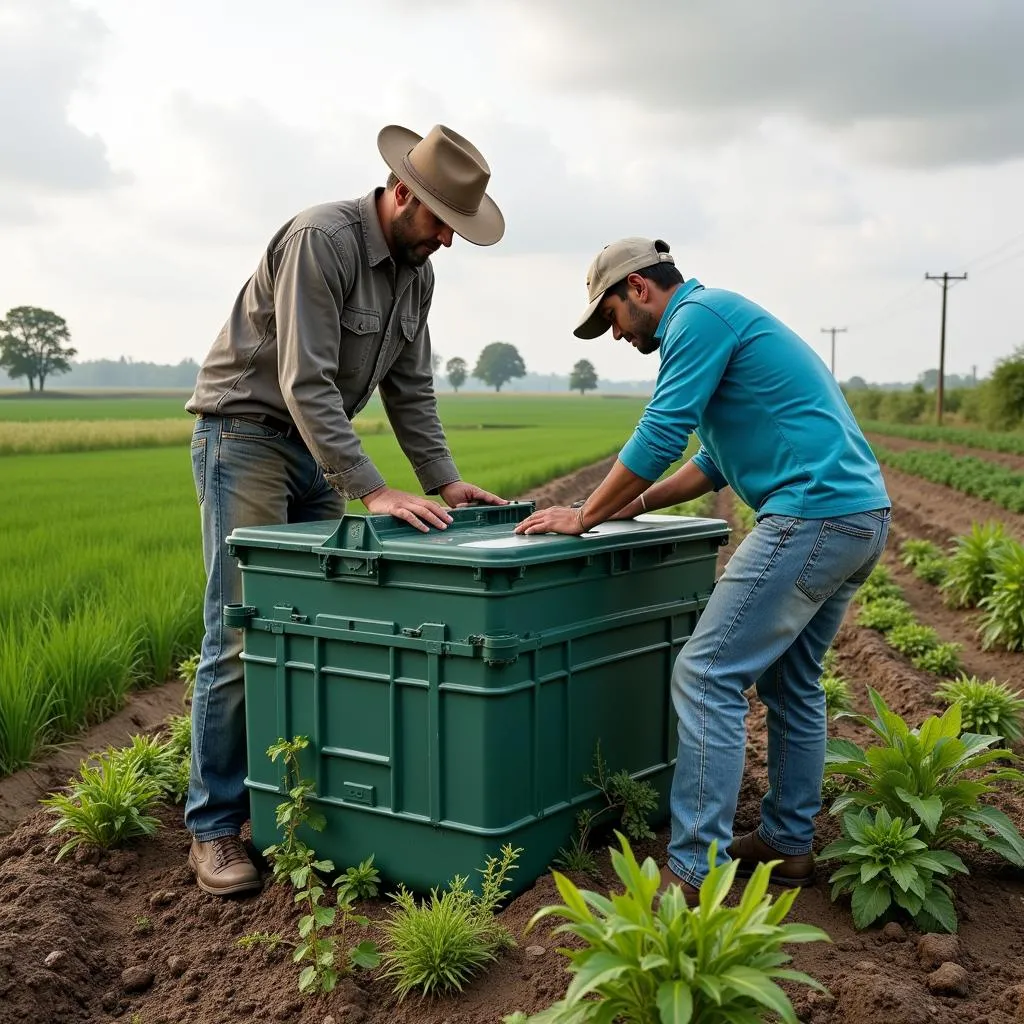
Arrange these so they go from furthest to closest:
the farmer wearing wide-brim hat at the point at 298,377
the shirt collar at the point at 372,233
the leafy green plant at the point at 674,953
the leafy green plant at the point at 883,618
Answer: the leafy green plant at the point at 883,618 < the shirt collar at the point at 372,233 < the farmer wearing wide-brim hat at the point at 298,377 < the leafy green plant at the point at 674,953

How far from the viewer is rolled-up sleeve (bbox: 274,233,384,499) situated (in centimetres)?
373

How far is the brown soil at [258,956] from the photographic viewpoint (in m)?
2.81

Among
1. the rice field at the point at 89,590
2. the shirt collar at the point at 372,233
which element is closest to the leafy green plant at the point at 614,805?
the shirt collar at the point at 372,233

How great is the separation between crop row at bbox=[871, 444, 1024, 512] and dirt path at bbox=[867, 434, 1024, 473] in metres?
1.14

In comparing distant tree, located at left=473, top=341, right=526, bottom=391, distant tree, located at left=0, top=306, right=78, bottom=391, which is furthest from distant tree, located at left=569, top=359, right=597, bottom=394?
distant tree, located at left=0, top=306, right=78, bottom=391

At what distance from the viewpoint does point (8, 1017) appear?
2.96 m

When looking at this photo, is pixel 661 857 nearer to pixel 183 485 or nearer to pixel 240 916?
pixel 240 916

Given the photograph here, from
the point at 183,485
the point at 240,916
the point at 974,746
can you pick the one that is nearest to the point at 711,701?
the point at 974,746

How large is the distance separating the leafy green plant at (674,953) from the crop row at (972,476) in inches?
512

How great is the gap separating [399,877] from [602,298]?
6.71ft

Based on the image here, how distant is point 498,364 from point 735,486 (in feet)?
440

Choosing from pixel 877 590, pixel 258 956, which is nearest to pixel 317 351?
pixel 258 956

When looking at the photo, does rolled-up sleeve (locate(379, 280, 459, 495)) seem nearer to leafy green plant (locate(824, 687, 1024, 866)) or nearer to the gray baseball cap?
the gray baseball cap

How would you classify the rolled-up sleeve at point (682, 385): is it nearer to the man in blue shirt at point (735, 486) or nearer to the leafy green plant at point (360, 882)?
the man in blue shirt at point (735, 486)
